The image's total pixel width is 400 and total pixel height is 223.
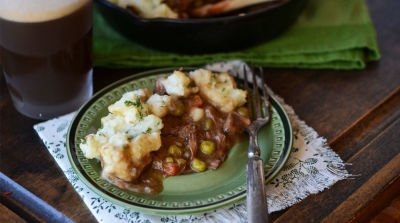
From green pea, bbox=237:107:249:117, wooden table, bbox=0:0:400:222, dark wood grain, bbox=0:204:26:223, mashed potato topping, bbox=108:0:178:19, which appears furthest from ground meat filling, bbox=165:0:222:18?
dark wood grain, bbox=0:204:26:223

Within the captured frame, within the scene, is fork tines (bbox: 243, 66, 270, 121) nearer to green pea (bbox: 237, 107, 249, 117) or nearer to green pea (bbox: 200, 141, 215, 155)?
green pea (bbox: 237, 107, 249, 117)

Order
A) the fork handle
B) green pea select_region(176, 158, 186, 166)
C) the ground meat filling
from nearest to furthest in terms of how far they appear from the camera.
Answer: the fork handle
green pea select_region(176, 158, 186, 166)
the ground meat filling

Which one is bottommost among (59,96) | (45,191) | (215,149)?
(45,191)

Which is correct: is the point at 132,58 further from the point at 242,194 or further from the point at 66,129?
the point at 242,194

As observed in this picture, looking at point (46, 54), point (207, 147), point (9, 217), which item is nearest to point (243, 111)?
point (207, 147)

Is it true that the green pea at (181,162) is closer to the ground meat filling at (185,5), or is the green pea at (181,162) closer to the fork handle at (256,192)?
the fork handle at (256,192)

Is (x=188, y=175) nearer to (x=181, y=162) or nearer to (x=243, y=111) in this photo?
(x=181, y=162)

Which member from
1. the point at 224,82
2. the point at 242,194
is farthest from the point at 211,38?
the point at 242,194
